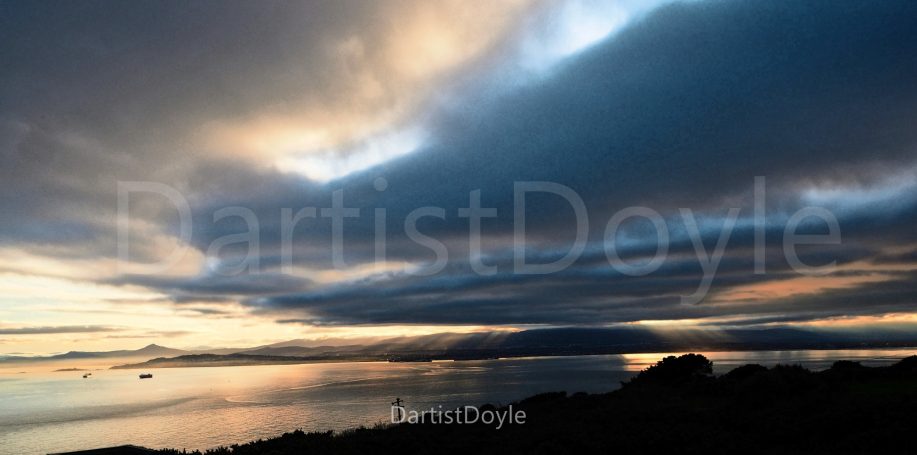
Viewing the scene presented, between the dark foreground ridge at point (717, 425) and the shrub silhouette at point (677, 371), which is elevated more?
the dark foreground ridge at point (717, 425)

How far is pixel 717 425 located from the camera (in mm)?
23859

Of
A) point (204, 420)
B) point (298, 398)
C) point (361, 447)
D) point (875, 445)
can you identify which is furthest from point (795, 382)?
point (298, 398)

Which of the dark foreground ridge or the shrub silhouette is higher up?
the dark foreground ridge

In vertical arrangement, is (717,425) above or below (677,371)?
above

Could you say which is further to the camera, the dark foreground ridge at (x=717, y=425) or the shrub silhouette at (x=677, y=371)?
the shrub silhouette at (x=677, y=371)

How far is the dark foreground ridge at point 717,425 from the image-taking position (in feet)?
65.3

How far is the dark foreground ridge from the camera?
Result: 65.3 feet

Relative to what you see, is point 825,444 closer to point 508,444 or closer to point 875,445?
point 875,445

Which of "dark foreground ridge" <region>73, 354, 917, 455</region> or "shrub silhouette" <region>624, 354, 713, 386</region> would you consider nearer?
"dark foreground ridge" <region>73, 354, 917, 455</region>

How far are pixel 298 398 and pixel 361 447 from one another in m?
87.3

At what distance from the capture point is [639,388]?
4403 cm

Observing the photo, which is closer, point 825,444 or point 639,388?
point 825,444

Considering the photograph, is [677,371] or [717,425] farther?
[677,371]

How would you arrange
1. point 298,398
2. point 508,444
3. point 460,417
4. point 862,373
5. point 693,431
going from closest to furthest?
point 693,431 → point 508,444 → point 862,373 → point 460,417 → point 298,398
